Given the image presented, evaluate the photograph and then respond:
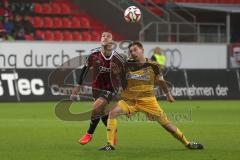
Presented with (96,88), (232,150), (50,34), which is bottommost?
(232,150)

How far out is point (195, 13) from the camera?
39531 mm

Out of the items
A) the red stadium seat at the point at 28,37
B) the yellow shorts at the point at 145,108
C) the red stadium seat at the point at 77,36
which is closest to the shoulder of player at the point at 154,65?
the yellow shorts at the point at 145,108

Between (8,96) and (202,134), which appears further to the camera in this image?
(8,96)

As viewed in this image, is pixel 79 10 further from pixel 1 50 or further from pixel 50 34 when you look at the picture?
pixel 1 50

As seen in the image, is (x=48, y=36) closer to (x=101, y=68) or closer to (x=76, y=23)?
(x=76, y=23)

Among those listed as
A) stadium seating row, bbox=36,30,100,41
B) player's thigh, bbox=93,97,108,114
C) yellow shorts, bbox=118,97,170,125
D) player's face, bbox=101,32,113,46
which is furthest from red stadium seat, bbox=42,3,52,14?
yellow shorts, bbox=118,97,170,125

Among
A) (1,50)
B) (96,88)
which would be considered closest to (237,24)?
(1,50)

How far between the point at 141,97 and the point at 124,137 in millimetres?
2806

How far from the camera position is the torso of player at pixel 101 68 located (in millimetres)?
14172

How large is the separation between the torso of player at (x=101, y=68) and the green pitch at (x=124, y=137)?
1.17 m

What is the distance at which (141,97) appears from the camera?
13383mm

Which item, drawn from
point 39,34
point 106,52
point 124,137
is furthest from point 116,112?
point 39,34

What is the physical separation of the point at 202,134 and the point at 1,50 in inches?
626

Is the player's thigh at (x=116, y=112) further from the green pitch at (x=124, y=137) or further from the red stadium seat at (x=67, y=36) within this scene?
the red stadium seat at (x=67, y=36)
